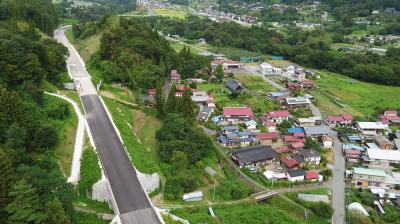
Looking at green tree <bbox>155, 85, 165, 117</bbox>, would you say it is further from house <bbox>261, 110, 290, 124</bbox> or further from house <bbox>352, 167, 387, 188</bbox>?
house <bbox>352, 167, 387, 188</bbox>

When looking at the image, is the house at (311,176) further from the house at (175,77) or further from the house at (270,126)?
the house at (175,77)

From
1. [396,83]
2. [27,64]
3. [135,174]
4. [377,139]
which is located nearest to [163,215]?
[135,174]

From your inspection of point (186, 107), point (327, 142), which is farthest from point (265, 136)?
point (186, 107)

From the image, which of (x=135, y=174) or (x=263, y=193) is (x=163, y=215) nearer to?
(x=135, y=174)

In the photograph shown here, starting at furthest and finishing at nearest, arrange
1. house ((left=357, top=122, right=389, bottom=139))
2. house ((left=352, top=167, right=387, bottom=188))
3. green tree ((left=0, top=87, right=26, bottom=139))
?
house ((left=357, top=122, right=389, bottom=139)), house ((left=352, top=167, right=387, bottom=188)), green tree ((left=0, top=87, right=26, bottom=139))

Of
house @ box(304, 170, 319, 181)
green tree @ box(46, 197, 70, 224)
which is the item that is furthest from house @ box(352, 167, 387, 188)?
green tree @ box(46, 197, 70, 224)

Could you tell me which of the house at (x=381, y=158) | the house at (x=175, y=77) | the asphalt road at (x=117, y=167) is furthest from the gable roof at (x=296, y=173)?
the house at (x=175, y=77)
